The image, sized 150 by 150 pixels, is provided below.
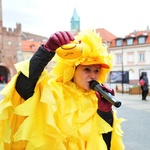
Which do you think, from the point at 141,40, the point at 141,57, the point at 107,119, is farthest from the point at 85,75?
the point at 141,40

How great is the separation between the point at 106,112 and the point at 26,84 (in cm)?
56

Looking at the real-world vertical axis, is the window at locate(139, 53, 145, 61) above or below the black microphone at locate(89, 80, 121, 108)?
above

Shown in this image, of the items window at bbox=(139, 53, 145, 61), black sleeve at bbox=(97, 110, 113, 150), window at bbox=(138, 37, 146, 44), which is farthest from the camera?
window at bbox=(138, 37, 146, 44)

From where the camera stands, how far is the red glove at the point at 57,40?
4.69ft

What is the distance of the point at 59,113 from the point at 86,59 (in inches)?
17.0

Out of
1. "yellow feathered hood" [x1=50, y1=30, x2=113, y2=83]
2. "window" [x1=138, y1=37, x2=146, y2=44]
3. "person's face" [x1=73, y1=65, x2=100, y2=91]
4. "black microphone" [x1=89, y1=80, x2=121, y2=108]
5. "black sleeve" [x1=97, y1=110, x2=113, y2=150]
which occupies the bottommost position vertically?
"black sleeve" [x1=97, y1=110, x2=113, y2=150]

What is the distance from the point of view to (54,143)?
4.89 ft

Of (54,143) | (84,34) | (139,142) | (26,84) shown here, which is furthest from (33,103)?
(139,142)

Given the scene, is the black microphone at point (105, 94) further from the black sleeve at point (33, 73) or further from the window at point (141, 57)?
the window at point (141, 57)

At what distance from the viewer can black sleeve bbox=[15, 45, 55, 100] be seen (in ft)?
4.79

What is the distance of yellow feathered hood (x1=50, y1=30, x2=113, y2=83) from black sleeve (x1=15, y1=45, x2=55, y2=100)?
342 millimetres

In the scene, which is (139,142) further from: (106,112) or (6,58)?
(6,58)

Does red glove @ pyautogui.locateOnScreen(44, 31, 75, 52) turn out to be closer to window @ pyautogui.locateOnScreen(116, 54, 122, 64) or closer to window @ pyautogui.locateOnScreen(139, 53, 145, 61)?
window @ pyautogui.locateOnScreen(139, 53, 145, 61)

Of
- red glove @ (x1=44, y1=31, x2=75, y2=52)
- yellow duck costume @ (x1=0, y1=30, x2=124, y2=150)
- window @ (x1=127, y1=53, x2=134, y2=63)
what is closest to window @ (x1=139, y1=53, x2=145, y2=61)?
window @ (x1=127, y1=53, x2=134, y2=63)
